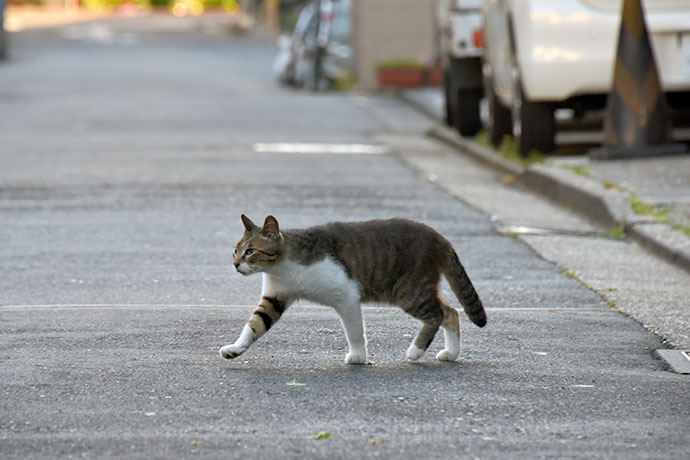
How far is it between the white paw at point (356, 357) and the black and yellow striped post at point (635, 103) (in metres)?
5.84

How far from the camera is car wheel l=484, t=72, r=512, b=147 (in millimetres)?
13594

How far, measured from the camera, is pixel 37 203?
404 inches

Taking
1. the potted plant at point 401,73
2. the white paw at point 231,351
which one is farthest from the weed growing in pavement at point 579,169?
the potted plant at point 401,73

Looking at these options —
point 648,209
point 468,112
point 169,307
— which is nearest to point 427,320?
point 169,307

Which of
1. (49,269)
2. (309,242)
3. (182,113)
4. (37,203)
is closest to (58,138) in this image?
(182,113)

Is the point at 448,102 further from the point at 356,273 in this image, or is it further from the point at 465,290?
the point at 356,273

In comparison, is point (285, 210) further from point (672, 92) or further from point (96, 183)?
point (672, 92)

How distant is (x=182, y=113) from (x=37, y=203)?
9.34 metres

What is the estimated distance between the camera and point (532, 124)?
12.0 meters

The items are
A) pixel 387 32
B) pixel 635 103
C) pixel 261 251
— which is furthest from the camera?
pixel 387 32

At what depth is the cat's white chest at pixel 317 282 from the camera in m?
5.36

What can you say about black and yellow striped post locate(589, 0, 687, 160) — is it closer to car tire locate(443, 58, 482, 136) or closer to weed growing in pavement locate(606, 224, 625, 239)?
weed growing in pavement locate(606, 224, 625, 239)

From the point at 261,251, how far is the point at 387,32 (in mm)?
20318

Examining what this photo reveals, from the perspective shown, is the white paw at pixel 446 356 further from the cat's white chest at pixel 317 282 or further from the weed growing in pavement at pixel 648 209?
the weed growing in pavement at pixel 648 209
